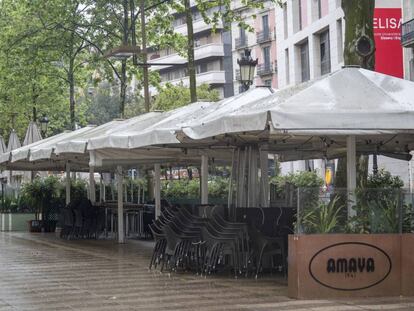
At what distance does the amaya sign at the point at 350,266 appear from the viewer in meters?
9.99

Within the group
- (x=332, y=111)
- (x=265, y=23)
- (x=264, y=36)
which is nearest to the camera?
(x=332, y=111)

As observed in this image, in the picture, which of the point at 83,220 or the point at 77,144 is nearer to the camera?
the point at 77,144

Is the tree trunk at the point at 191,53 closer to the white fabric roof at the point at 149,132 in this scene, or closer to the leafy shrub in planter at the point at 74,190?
the white fabric roof at the point at 149,132

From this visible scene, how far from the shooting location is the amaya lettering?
10016 millimetres

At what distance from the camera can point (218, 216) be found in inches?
502

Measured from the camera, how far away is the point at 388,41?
1446 inches

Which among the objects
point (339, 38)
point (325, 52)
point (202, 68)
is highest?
point (202, 68)

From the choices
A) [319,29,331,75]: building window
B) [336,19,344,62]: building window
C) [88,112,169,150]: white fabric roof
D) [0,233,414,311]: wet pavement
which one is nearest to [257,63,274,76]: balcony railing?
[319,29,331,75]: building window

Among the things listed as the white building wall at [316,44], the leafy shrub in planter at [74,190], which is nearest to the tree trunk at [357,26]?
the leafy shrub in planter at [74,190]

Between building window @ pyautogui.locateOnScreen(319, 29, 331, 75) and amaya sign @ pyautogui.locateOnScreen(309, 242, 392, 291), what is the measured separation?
37852 mm

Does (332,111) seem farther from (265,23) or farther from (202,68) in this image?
(202,68)

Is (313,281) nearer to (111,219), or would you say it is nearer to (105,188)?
(111,219)

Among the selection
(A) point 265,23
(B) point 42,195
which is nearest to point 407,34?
(B) point 42,195

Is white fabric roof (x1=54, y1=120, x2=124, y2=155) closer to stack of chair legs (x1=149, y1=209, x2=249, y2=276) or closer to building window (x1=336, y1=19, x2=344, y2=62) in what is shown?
stack of chair legs (x1=149, y1=209, x2=249, y2=276)
